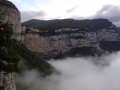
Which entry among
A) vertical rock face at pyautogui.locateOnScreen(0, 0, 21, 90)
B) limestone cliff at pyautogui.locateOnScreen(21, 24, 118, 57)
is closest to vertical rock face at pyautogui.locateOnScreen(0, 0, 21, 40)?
vertical rock face at pyautogui.locateOnScreen(0, 0, 21, 90)

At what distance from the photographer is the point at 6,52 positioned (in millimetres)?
27047

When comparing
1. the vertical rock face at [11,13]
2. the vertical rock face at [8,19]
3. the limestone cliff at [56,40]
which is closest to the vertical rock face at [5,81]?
the vertical rock face at [8,19]

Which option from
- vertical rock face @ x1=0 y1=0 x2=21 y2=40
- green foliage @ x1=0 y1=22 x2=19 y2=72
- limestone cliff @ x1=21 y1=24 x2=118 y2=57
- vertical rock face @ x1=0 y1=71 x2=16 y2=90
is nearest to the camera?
green foliage @ x1=0 y1=22 x2=19 y2=72

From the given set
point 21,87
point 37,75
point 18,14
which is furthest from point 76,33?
point 21,87

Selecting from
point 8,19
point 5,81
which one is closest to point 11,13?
point 8,19

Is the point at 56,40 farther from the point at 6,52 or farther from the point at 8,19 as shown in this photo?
the point at 6,52

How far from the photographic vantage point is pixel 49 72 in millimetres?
93375

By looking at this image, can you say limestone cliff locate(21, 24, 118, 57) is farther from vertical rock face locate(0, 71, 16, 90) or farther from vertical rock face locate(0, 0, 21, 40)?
vertical rock face locate(0, 71, 16, 90)

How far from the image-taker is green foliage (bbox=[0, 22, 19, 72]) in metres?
26.4

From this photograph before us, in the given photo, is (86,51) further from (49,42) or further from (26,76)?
(26,76)

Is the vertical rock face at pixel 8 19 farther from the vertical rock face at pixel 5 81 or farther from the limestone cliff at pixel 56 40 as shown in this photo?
the limestone cliff at pixel 56 40

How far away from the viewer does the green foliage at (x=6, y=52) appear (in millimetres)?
26359

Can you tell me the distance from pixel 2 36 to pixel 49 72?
68.1m

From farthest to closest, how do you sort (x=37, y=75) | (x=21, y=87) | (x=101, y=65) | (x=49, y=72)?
1. (x=101, y=65)
2. (x=49, y=72)
3. (x=37, y=75)
4. (x=21, y=87)
